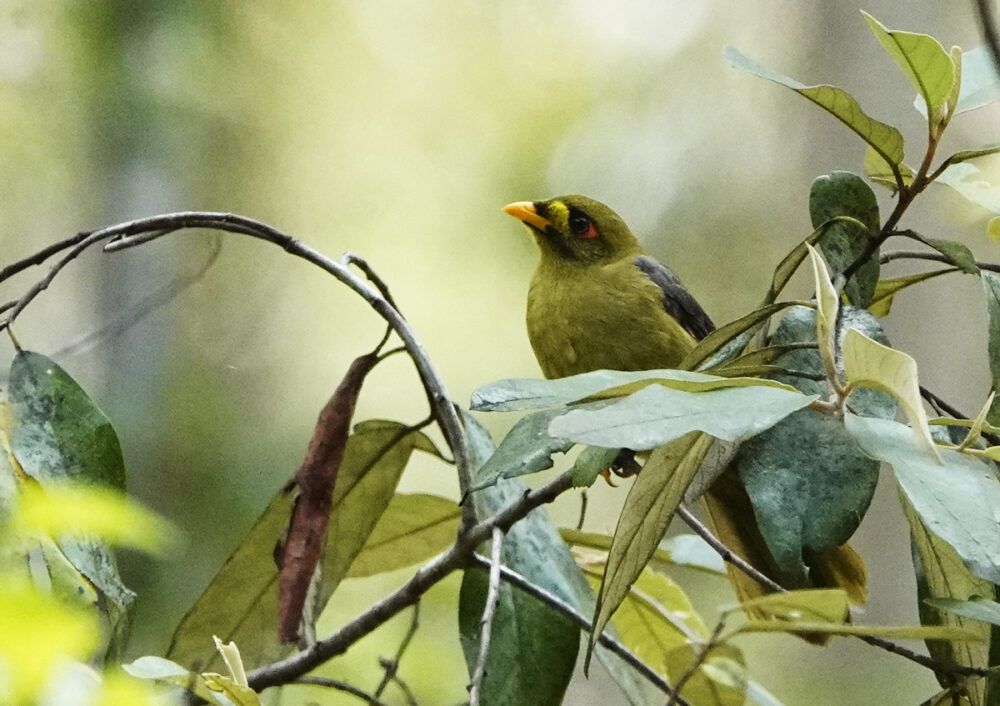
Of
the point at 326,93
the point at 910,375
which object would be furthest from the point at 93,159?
the point at 910,375

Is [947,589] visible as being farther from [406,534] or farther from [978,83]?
[406,534]

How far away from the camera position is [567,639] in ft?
3.65

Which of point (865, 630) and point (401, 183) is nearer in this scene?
point (865, 630)

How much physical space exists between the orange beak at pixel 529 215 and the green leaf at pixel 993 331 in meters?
1.30

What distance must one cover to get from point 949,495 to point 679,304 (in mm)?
1440

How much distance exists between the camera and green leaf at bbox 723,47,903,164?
1017mm

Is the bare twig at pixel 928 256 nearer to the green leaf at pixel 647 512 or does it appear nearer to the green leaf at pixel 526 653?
the green leaf at pixel 647 512

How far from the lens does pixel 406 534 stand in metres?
1.46

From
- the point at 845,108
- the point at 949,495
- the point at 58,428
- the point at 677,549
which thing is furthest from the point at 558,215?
the point at 949,495

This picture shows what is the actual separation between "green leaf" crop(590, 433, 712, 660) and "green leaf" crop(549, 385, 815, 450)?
0.16m

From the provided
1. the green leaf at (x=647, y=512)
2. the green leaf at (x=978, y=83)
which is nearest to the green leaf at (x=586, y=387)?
the green leaf at (x=647, y=512)

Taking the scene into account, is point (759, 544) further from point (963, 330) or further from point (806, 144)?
point (806, 144)

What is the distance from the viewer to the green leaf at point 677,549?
1.42 meters

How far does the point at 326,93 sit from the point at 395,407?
1.39 meters
